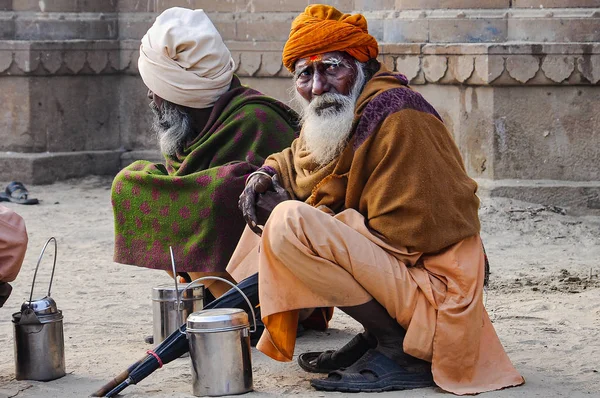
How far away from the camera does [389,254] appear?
4395mm

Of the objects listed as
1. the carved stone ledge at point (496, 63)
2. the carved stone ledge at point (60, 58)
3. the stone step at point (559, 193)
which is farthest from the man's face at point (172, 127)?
the carved stone ledge at point (60, 58)

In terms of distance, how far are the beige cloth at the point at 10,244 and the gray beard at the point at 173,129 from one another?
1.28m

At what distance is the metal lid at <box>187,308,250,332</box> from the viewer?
426 centimetres

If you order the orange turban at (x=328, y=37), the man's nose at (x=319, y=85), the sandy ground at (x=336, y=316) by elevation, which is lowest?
the sandy ground at (x=336, y=316)

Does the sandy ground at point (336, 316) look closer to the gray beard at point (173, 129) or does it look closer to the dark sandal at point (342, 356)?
the dark sandal at point (342, 356)

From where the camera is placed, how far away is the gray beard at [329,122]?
4594 mm

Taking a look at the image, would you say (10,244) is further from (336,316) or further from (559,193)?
(559,193)

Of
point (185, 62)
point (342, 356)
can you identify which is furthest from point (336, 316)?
point (185, 62)

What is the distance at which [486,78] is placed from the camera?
8430mm

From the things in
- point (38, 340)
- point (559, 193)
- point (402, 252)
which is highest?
point (402, 252)

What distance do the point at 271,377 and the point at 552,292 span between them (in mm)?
2291

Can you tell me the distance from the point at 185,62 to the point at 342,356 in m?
1.83

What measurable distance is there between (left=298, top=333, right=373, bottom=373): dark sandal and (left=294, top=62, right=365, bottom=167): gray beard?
77 centimetres

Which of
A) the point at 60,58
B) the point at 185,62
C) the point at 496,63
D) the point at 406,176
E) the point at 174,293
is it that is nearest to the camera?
the point at 406,176
